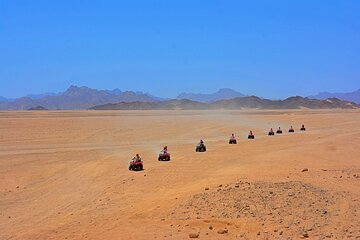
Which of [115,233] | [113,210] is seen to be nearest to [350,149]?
[113,210]

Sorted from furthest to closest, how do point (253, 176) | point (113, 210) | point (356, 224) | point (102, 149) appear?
point (102, 149) < point (253, 176) < point (113, 210) < point (356, 224)

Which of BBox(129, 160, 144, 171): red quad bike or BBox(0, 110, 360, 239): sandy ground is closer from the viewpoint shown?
BBox(0, 110, 360, 239): sandy ground

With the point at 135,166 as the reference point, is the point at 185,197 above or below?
above

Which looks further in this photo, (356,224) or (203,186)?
(203,186)

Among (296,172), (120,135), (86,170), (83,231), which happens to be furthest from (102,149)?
(83,231)

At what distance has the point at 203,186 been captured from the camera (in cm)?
2009

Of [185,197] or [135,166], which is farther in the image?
[135,166]

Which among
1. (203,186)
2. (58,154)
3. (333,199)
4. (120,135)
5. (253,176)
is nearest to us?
(333,199)

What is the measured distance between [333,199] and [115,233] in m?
6.63

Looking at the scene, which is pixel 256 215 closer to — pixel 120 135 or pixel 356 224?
pixel 356 224

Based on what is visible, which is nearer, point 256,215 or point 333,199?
point 256,215

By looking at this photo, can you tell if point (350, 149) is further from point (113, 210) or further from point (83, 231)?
point (83, 231)

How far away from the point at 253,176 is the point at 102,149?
21.9 metres

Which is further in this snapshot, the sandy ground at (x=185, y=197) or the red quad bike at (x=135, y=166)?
the red quad bike at (x=135, y=166)
